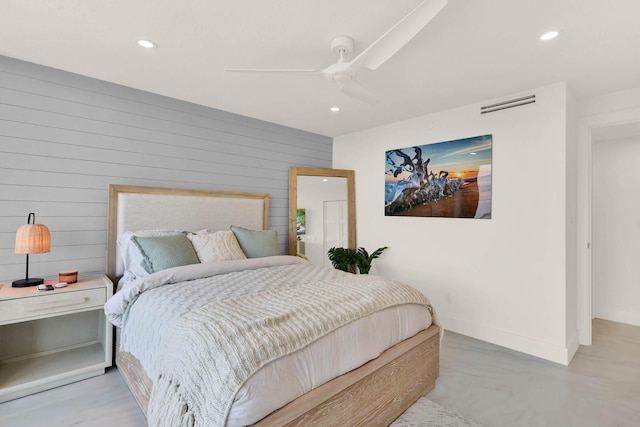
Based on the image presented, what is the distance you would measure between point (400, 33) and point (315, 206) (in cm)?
294

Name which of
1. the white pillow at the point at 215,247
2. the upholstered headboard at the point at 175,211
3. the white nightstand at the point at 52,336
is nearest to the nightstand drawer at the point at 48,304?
the white nightstand at the point at 52,336

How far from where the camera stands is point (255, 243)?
329cm

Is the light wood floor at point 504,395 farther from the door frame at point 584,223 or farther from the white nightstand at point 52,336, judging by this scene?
the door frame at point 584,223

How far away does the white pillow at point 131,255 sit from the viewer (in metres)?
2.51

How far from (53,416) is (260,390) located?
1.72 m

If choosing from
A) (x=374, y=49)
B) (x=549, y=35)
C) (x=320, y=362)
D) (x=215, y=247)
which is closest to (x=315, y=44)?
(x=374, y=49)

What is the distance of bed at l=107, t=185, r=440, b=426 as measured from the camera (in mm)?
1484

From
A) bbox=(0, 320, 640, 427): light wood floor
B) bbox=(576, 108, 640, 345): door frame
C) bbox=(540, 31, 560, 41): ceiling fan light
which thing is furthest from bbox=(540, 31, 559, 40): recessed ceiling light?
bbox=(0, 320, 640, 427): light wood floor

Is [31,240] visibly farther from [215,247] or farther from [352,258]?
[352,258]

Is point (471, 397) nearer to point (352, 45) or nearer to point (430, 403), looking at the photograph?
point (430, 403)

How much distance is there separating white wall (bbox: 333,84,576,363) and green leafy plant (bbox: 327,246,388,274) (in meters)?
0.40

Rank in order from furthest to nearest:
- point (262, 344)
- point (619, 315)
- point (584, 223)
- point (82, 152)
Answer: point (619, 315) → point (584, 223) → point (82, 152) → point (262, 344)

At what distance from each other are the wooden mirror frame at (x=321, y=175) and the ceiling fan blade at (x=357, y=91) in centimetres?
201

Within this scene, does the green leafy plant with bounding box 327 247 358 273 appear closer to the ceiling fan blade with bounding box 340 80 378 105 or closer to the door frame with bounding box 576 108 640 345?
the ceiling fan blade with bounding box 340 80 378 105
